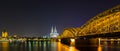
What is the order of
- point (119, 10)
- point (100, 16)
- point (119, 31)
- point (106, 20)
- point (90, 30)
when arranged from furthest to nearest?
1. point (90, 30)
2. point (100, 16)
3. point (106, 20)
4. point (119, 10)
5. point (119, 31)

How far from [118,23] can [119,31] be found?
6.01 meters

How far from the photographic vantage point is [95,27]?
74312 mm

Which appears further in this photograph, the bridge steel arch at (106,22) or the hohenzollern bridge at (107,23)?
the bridge steel arch at (106,22)

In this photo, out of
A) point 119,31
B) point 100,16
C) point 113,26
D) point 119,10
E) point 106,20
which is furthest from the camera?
point 100,16

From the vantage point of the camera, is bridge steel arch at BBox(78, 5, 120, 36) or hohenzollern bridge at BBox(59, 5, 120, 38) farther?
bridge steel arch at BBox(78, 5, 120, 36)

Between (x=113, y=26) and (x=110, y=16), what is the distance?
2.80m

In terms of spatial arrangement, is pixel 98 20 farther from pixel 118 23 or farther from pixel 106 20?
pixel 118 23

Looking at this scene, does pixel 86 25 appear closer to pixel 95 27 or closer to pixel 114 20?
pixel 95 27

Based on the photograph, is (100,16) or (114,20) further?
(100,16)

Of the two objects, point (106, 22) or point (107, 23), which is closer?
point (107, 23)

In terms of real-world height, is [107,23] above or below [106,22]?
below

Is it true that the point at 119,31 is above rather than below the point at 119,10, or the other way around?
below

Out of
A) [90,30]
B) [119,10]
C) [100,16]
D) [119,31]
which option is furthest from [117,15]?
[90,30]

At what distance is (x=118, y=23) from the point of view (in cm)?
5731
